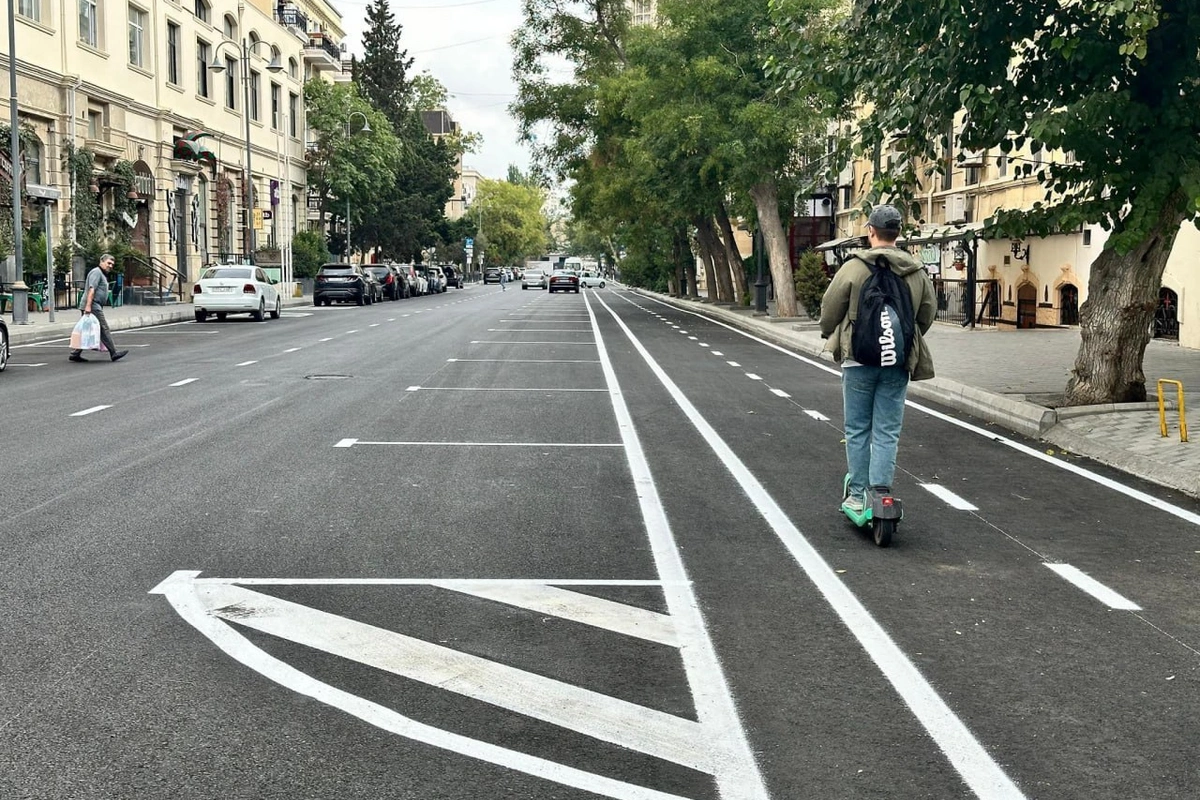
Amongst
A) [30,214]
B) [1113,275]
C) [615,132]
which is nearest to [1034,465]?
[1113,275]

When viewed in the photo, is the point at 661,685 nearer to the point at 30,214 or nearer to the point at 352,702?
the point at 352,702

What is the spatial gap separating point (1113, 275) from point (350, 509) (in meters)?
8.78

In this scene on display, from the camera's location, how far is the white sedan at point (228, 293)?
36688 mm

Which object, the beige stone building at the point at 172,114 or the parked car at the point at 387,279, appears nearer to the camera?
the beige stone building at the point at 172,114

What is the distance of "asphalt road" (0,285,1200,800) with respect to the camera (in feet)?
13.8

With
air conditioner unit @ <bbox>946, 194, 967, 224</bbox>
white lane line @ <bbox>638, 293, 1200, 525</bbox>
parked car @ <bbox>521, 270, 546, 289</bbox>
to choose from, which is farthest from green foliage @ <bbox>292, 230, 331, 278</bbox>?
white lane line @ <bbox>638, 293, 1200, 525</bbox>

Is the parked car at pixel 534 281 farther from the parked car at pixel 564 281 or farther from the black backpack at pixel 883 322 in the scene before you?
the black backpack at pixel 883 322

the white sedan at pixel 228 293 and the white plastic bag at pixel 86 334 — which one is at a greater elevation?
the white sedan at pixel 228 293

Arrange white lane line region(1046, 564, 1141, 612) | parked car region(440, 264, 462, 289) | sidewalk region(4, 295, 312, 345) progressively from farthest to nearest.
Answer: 1. parked car region(440, 264, 462, 289)
2. sidewalk region(4, 295, 312, 345)
3. white lane line region(1046, 564, 1141, 612)

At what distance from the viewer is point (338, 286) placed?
52.9 metres

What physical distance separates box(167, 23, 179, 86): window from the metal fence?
30.5m

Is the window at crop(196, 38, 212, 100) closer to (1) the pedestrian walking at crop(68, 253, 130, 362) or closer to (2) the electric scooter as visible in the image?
(1) the pedestrian walking at crop(68, 253, 130, 362)

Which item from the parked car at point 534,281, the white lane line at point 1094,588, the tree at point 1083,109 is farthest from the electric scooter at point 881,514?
the parked car at point 534,281

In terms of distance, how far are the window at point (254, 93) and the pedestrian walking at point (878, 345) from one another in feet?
197
